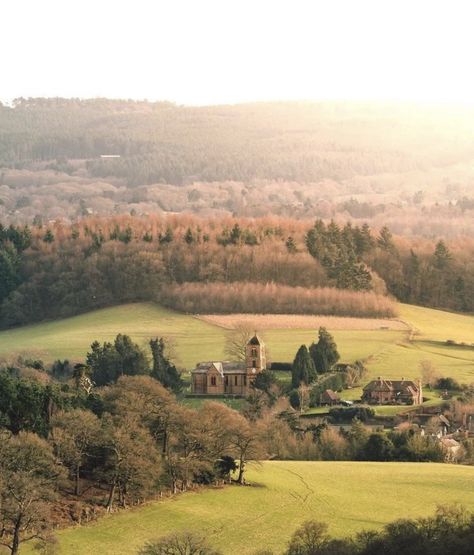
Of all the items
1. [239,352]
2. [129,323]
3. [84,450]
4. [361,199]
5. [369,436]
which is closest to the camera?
[84,450]

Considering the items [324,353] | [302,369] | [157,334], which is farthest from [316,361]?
[157,334]

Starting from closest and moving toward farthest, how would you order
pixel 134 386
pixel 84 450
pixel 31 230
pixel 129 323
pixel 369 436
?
pixel 84 450, pixel 134 386, pixel 369 436, pixel 129 323, pixel 31 230

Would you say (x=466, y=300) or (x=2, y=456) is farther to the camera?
(x=466, y=300)

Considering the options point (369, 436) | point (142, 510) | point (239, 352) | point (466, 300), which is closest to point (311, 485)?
point (142, 510)

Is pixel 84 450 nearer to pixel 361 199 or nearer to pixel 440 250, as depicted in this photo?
pixel 440 250

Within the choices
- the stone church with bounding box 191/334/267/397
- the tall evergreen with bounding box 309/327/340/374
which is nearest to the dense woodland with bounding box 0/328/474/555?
the stone church with bounding box 191/334/267/397
